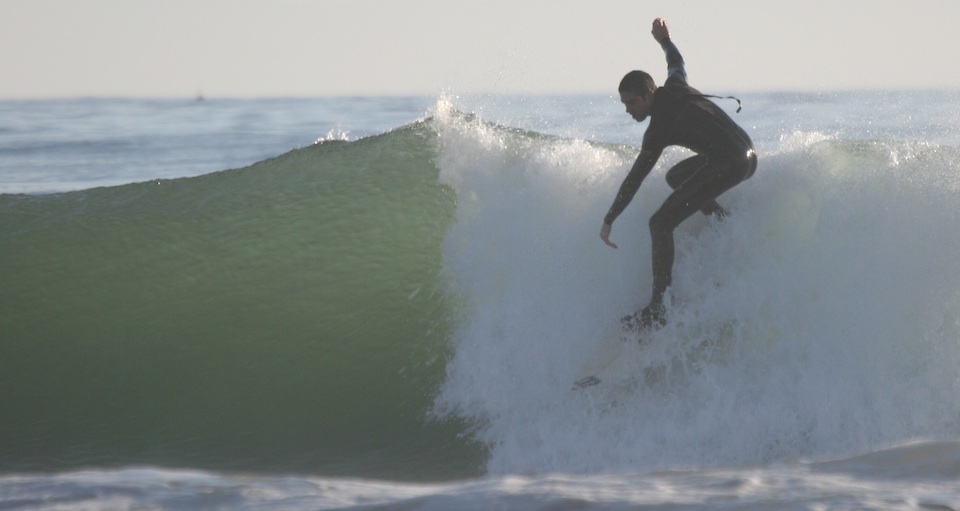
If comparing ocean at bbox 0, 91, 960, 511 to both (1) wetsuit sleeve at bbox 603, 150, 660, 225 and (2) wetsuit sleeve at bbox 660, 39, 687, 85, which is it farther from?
(2) wetsuit sleeve at bbox 660, 39, 687, 85

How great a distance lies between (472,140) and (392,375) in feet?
5.78

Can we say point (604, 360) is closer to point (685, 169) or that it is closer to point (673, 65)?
point (685, 169)

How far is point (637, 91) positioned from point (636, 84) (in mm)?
34

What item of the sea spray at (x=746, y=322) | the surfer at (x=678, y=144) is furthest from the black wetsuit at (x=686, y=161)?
the sea spray at (x=746, y=322)

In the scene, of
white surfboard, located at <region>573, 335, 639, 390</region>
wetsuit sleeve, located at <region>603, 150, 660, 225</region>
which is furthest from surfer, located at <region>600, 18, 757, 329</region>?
white surfboard, located at <region>573, 335, 639, 390</region>

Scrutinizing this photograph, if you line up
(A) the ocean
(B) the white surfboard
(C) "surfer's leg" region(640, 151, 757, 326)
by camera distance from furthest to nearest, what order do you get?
(B) the white surfboard, (C) "surfer's leg" region(640, 151, 757, 326), (A) the ocean

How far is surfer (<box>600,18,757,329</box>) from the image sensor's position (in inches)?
201

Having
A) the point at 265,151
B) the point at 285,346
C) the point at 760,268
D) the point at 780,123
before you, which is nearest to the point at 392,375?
the point at 285,346

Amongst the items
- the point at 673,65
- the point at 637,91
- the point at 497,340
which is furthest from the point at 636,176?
the point at 497,340

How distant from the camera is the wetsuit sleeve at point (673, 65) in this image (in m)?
5.36

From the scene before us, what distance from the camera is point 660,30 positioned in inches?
220

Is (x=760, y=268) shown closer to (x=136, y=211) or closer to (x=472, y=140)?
(x=472, y=140)

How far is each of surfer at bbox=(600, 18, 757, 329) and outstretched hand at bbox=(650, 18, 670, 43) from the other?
278 mm

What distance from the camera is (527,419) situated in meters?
5.64
